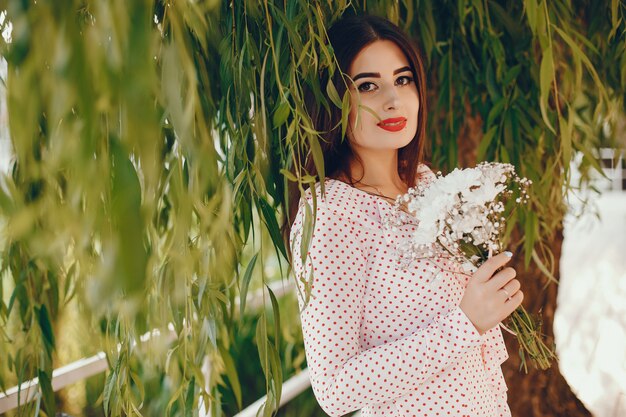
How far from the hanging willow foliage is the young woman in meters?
0.09

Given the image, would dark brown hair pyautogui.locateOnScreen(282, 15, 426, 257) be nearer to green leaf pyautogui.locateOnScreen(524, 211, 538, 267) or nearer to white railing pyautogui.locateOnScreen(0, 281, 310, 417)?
white railing pyautogui.locateOnScreen(0, 281, 310, 417)

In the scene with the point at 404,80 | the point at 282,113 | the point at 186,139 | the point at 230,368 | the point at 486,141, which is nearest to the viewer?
the point at 186,139

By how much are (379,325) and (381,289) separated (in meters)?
0.06

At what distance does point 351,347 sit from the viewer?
1104mm

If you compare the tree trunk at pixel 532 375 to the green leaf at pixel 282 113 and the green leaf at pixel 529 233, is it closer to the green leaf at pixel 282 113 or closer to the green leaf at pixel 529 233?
the green leaf at pixel 529 233

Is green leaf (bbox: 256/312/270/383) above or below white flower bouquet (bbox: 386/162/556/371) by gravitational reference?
below

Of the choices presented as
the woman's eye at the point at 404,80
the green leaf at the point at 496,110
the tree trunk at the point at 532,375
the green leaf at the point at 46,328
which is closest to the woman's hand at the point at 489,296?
the woman's eye at the point at 404,80

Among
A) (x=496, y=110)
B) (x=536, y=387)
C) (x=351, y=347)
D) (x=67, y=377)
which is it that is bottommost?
(x=536, y=387)

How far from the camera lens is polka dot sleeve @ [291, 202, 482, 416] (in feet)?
3.56

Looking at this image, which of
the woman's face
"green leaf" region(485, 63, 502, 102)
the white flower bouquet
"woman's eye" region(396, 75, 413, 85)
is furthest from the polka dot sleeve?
"green leaf" region(485, 63, 502, 102)

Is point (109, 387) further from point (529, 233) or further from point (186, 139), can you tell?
point (529, 233)

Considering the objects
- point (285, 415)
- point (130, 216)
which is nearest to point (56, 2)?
point (130, 216)

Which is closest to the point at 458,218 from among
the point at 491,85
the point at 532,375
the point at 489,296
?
the point at 489,296

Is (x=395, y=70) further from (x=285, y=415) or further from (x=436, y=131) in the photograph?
(x=285, y=415)
